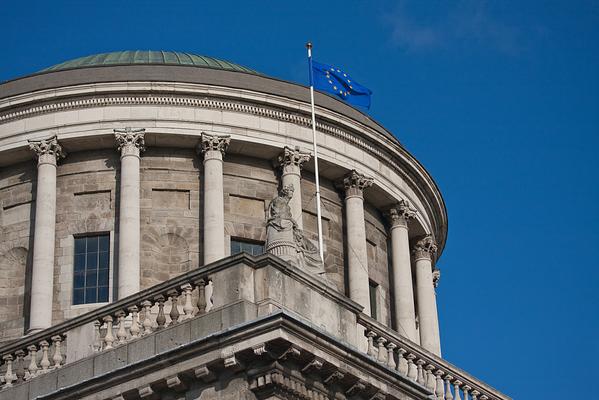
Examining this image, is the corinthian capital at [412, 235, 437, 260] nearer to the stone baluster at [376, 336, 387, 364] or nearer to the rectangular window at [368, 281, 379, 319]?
the rectangular window at [368, 281, 379, 319]

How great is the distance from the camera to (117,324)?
2389 centimetres

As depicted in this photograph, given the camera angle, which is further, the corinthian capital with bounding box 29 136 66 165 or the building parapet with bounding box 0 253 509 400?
the corinthian capital with bounding box 29 136 66 165

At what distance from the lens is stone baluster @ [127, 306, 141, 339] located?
23.3m

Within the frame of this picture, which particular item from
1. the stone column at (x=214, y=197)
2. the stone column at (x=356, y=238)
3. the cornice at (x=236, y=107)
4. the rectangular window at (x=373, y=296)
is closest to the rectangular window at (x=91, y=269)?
the stone column at (x=214, y=197)

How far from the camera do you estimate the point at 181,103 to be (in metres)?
39.4

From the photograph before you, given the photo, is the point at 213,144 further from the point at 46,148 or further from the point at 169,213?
the point at 46,148

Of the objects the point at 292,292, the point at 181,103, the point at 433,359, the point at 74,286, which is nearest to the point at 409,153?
the point at 181,103

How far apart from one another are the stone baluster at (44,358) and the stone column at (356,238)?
15651 millimetres

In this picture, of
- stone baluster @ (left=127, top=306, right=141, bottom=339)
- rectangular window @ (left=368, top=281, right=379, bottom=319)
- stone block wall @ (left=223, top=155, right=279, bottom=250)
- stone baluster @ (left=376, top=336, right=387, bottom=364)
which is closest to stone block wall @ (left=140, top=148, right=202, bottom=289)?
stone block wall @ (left=223, top=155, right=279, bottom=250)

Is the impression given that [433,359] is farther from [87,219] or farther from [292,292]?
[87,219]

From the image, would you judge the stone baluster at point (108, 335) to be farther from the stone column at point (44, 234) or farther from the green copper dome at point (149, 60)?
Answer: the green copper dome at point (149, 60)

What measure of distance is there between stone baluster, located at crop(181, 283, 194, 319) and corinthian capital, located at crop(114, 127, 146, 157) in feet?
52.2

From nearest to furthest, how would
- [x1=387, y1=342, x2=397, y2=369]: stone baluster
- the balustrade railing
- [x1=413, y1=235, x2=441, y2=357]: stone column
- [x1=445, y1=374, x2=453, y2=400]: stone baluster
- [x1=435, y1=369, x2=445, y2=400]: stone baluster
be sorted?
the balustrade railing, [x1=387, y1=342, x2=397, y2=369]: stone baluster, [x1=435, y1=369, x2=445, y2=400]: stone baluster, [x1=445, y1=374, x2=453, y2=400]: stone baluster, [x1=413, y1=235, x2=441, y2=357]: stone column

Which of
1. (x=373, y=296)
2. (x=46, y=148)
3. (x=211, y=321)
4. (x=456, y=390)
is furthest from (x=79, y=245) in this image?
(x=211, y=321)
